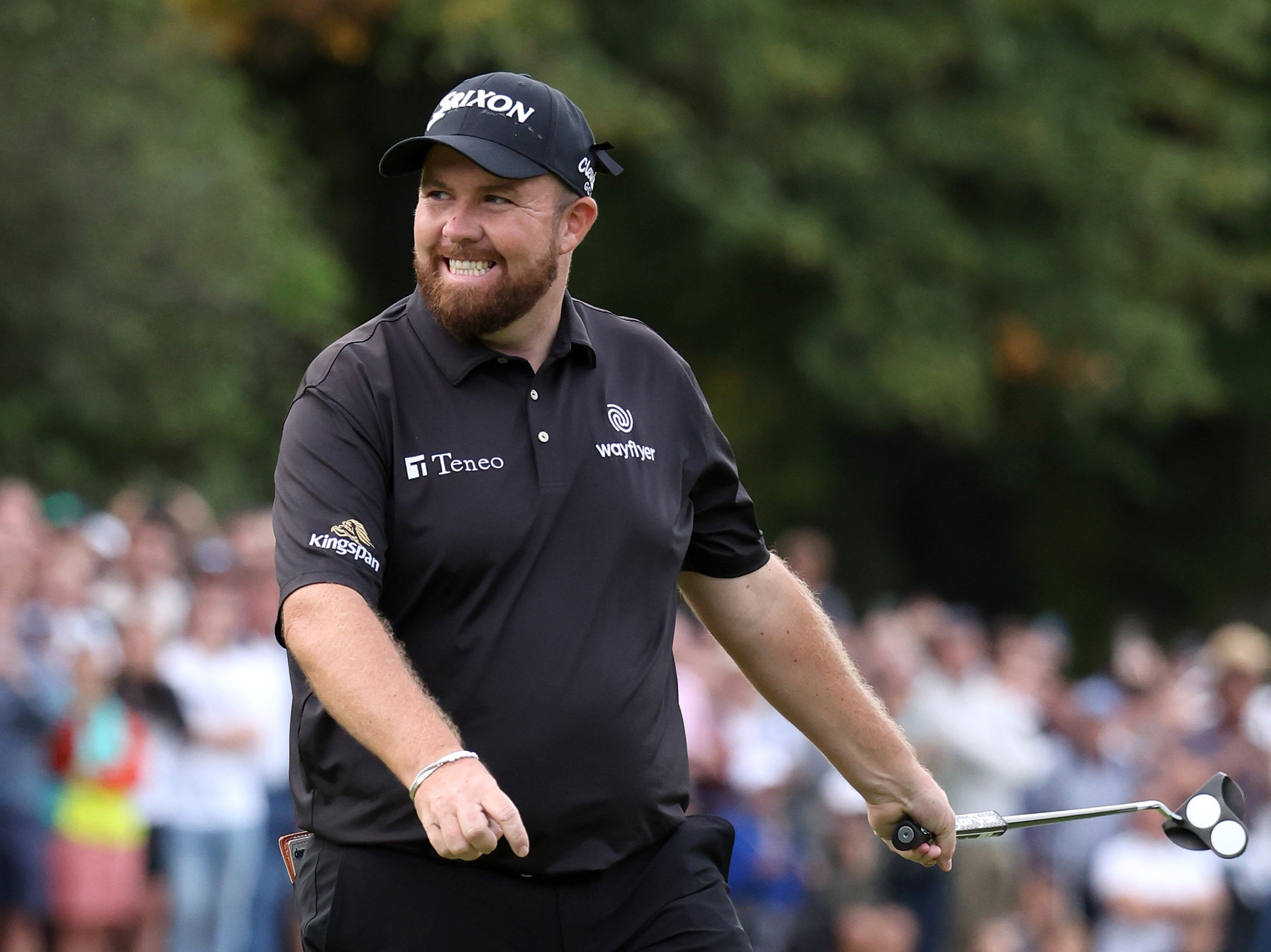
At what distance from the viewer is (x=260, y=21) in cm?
1623

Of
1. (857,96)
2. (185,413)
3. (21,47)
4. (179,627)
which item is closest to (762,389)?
(857,96)

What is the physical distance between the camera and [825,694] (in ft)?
14.6

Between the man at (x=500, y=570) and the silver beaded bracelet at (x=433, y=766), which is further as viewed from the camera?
the man at (x=500, y=570)

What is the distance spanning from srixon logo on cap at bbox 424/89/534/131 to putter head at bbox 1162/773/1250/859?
7.06 ft

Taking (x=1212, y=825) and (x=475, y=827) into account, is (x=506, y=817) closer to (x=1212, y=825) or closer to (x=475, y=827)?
(x=475, y=827)

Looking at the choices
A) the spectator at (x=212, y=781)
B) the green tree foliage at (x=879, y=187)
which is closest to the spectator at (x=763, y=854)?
the spectator at (x=212, y=781)

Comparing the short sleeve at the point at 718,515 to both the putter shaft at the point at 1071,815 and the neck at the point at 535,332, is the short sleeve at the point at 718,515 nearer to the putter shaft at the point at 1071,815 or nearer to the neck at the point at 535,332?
the neck at the point at 535,332

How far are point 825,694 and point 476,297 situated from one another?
118cm

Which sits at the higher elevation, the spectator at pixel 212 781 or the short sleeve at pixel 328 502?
the short sleeve at pixel 328 502

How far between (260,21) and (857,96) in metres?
5.50

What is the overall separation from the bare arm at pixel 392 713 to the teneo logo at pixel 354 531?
114mm

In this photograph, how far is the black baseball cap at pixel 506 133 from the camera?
3.94 m

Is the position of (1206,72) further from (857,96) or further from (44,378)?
(44,378)

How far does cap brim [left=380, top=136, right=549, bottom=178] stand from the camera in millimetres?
3908
